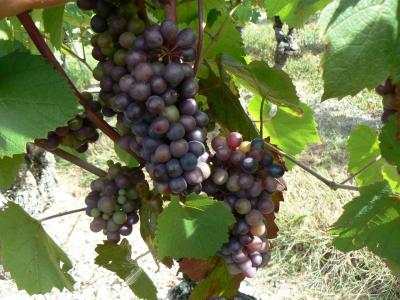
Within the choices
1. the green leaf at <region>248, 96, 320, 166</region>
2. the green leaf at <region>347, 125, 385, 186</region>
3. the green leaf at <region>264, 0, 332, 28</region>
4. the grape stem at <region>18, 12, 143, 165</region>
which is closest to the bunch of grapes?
the grape stem at <region>18, 12, 143, 165</region>

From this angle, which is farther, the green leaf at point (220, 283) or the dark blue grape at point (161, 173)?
the green leaf at point (220, 283)

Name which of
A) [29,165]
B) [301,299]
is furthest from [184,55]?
[301,299]

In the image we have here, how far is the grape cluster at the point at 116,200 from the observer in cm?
81

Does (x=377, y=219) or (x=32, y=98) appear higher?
(x=32, y=98)

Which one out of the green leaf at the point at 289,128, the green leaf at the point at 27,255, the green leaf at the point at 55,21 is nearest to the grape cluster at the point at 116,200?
the green leaf at the point at 27,255

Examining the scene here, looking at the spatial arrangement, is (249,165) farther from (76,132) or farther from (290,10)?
(290,10)

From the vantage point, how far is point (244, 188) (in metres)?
0.72

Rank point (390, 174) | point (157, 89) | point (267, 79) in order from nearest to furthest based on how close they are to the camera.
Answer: point (157, 89) → point (267, 79) → point (390, 174)

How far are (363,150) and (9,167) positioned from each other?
35.7 inches

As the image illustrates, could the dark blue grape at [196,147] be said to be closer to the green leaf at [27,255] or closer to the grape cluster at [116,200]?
the grape cluster at [116,200]

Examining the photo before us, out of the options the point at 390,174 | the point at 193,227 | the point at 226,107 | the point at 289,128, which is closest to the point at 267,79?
the point at 226,107

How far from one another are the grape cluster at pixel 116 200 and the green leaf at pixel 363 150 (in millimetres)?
701

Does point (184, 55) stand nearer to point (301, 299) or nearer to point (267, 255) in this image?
point (267, 255)

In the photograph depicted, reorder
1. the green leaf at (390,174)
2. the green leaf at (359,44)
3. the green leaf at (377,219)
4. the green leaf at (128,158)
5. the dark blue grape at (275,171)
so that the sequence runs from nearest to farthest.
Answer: the green leaf at (359,44) → the dark blue grape at (275,171) → the green leaf at (377,219) → the green leaf at (128,158) → the green leaf at (390,174)
